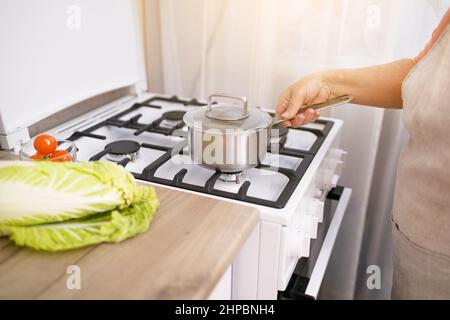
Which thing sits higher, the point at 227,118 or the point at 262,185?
the point at 227,118

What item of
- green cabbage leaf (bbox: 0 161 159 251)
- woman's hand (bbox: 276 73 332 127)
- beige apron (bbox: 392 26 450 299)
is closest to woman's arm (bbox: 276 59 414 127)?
woman's hand (bbox: 276 73 332 127)

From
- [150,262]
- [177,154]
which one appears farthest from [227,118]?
[150,262]

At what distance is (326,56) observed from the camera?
3.78ft

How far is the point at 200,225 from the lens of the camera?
0.64m

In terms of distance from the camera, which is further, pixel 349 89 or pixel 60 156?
pixel 349 89

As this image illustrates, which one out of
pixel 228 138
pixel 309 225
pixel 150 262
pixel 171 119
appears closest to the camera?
pixel 150 262

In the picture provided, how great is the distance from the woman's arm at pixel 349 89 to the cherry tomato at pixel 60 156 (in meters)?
0.44

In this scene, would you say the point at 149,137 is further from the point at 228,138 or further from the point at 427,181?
the point at 427,181

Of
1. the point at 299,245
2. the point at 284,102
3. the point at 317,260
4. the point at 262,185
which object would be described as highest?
the point at 284,102

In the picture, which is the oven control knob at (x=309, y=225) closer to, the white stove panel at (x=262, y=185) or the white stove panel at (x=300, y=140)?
the white stove panel at (x=262, y=185)

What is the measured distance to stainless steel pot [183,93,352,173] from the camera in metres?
0.73

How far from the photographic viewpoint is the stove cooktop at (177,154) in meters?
0.76

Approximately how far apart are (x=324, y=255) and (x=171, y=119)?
48 cm

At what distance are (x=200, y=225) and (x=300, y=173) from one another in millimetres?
251
